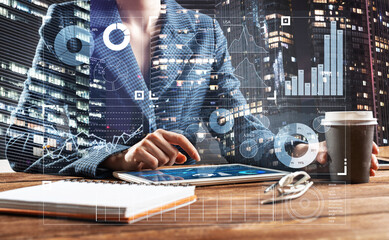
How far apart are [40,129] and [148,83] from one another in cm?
56

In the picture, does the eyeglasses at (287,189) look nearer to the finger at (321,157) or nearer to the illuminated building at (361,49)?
the finger at (321,157)

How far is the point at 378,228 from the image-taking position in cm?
30

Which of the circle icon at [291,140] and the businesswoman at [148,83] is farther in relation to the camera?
the businesswoman at [148,83]

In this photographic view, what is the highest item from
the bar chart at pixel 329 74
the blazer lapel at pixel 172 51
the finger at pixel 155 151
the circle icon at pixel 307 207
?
the blazer lapel at pixel 172 51

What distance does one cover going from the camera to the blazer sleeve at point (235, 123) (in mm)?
1058

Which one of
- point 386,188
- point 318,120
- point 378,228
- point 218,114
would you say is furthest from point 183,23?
point 378,228

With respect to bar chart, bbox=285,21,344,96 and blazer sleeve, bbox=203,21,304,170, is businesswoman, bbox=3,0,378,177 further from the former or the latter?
bar chart, bbox=285,21,344,96

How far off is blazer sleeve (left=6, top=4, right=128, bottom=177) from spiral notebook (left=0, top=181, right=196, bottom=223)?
683 mm

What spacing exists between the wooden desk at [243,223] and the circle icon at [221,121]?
2.33 feet

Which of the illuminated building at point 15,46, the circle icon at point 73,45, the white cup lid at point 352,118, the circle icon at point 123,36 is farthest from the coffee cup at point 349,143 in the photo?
the illuminated building at point 15,46

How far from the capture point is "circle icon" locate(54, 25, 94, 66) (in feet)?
3.93

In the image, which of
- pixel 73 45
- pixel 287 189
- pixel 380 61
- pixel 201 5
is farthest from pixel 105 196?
pixel 380 61

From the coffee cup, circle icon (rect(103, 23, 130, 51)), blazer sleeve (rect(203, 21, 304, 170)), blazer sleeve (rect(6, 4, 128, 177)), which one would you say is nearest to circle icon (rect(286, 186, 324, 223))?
the coffee cup

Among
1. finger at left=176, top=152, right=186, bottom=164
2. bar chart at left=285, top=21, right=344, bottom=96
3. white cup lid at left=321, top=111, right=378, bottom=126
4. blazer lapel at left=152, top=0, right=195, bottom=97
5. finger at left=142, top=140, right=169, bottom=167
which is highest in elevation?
blazer lapel at left=152, top=0, right=195, bottom=97
